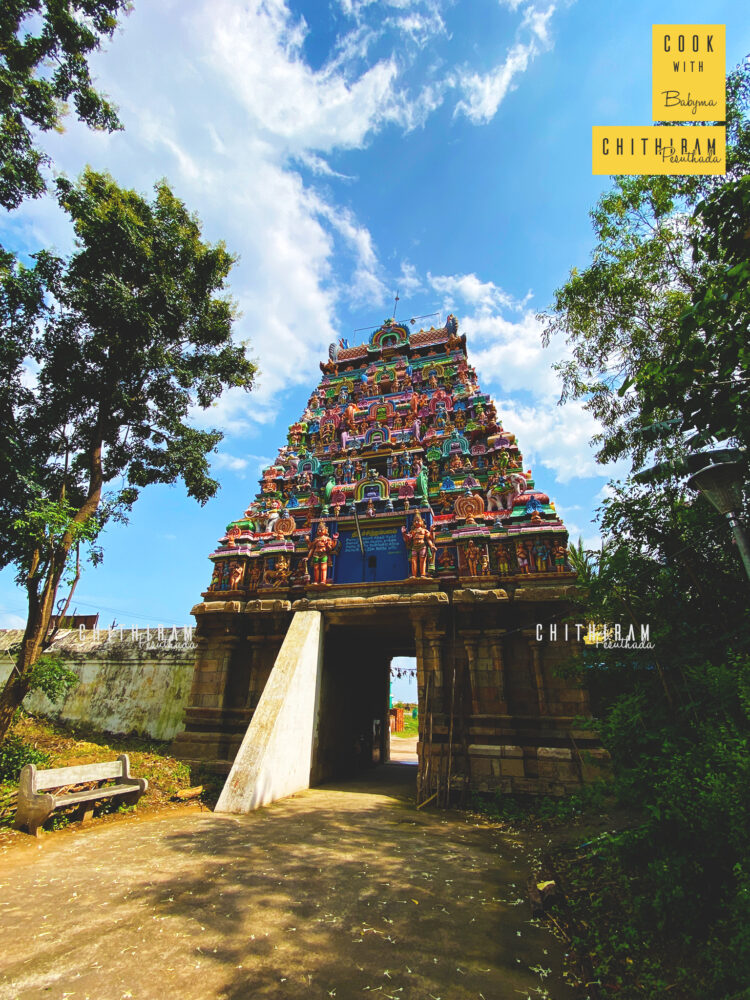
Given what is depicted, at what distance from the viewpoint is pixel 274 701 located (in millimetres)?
9352

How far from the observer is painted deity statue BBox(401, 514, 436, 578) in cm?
1216

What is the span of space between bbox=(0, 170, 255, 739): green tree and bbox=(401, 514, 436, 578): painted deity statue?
713cm

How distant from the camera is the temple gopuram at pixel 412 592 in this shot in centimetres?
1043

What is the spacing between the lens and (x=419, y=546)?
12336mm

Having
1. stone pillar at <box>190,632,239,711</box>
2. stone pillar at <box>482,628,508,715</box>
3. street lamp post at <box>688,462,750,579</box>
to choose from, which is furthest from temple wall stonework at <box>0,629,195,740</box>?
street lamp post at <box>688,462,750,579</box>

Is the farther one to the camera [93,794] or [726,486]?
[93,794]

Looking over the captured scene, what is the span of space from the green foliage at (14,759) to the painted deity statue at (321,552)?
7.24m

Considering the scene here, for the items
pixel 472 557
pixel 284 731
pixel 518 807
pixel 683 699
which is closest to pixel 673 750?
pixel 683 699

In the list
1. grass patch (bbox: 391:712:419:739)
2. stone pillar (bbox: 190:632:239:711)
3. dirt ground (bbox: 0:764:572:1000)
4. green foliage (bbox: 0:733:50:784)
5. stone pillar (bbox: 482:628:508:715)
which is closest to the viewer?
dirt ground (bbox: 0:764:572:1000)

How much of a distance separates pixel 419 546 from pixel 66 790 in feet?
29.1

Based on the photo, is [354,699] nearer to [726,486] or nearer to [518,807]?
[518,807]

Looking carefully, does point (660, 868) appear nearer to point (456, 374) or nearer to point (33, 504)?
point (33, 504)

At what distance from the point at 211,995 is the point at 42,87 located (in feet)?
51.6

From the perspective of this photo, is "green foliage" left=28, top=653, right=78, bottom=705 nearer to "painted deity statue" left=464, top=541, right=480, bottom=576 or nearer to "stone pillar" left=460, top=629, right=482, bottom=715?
"stone pillar" left=460, top=629, right=482, bottom=715
